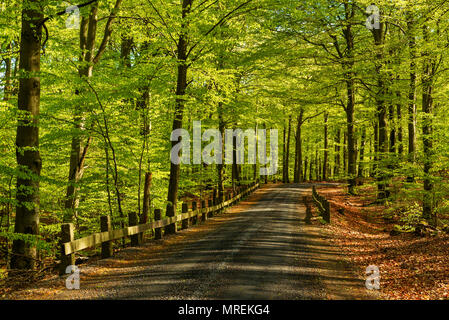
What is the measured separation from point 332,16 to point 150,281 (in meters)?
18.9

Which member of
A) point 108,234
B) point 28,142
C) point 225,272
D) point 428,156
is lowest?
point 225,272

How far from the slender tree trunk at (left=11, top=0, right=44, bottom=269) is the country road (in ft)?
5.61

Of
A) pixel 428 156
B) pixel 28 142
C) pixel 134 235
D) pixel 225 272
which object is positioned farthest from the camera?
pixel 428 156

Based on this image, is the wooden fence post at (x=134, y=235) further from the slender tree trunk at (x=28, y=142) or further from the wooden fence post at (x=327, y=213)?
the wooden fence post at (x=327, y=213)

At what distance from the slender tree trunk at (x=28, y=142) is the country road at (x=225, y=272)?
1711 mm

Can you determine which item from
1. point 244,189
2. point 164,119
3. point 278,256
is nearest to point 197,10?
point 164,119

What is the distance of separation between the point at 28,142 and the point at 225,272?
228 inches

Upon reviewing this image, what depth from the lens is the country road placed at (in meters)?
5.92

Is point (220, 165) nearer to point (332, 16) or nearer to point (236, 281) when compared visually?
point (332, 16)

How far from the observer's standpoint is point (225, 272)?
23.1ft

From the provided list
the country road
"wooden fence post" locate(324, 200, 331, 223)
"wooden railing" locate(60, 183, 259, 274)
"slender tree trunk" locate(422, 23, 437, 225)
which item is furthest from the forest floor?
Result: "wooden railing" locate(60, 183, 259, 274)

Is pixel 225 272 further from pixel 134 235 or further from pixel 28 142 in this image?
pixel 28 142

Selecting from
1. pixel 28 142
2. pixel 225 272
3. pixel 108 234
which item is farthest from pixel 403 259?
pixel 28 142

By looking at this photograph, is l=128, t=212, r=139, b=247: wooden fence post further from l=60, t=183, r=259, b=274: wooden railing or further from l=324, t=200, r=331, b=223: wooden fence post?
l=324, t=200, r=331, b=223: wooden fence post
